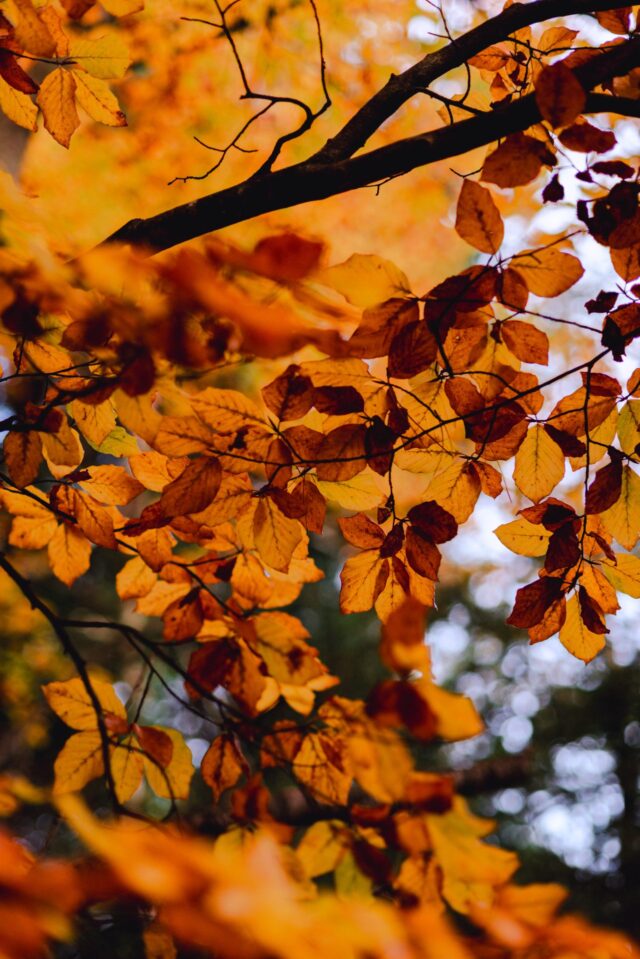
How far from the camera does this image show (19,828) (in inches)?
277

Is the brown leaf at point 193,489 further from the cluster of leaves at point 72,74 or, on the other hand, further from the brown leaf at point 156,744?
the cluster of leaves at point 72,74

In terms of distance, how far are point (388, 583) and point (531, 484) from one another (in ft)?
0.88

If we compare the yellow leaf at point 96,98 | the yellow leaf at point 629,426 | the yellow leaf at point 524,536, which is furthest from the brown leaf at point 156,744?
the yellow leaf at point 96,98

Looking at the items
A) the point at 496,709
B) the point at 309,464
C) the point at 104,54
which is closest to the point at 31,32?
the point at 104,54

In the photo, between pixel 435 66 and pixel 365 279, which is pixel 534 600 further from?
pixel 435 66

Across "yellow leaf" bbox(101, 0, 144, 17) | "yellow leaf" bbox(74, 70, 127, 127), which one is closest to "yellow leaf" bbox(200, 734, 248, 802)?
"yellow leaf" bbox(74, 70, 127, 127)

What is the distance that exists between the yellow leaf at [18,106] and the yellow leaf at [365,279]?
0.66 meters

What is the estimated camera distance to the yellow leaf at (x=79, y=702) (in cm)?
101

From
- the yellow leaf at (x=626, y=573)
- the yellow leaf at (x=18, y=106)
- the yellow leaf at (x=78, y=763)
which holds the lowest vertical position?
the yellow leaf at (x=78, y=763)

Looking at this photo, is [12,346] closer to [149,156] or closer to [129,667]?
[149,156]

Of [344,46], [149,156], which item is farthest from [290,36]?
[149,156]

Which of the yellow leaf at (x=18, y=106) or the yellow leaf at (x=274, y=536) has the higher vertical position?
the yellow leaf at (x=18, y=106)

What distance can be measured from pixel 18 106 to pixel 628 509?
115 cm

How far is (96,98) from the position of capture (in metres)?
1.01
